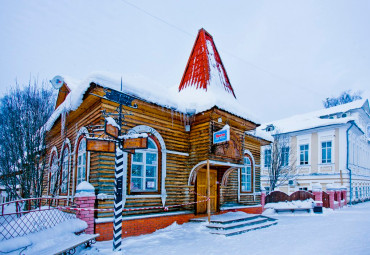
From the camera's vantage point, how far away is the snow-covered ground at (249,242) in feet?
21.9

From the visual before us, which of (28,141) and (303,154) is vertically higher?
(28,141)

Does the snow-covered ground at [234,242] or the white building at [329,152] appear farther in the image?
the white building at [329,152]

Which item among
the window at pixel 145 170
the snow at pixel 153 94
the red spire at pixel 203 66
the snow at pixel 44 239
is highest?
the red spire at pixel 203 66

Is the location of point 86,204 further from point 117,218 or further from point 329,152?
point 329,152

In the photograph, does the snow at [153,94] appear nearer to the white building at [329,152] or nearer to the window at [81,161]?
the window at [81,161]

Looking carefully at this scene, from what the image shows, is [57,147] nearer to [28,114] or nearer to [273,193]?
[28,114]

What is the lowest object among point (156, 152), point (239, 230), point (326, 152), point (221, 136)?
point (239, 230)

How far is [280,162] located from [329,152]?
14.1ft

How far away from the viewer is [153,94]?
9.27 meters

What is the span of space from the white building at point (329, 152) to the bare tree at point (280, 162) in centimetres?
19

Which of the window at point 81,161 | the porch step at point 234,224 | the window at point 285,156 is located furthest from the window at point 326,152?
the window at point 81,161

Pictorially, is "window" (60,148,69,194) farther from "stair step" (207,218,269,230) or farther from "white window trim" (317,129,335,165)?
"white window trim" (317,129,335,165)

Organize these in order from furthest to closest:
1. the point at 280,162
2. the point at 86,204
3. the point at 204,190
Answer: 1. the point at 280,162
2. the point at 204,190
3. the point at 86,204

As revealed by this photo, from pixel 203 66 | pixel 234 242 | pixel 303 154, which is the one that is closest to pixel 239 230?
pixel 234 242
